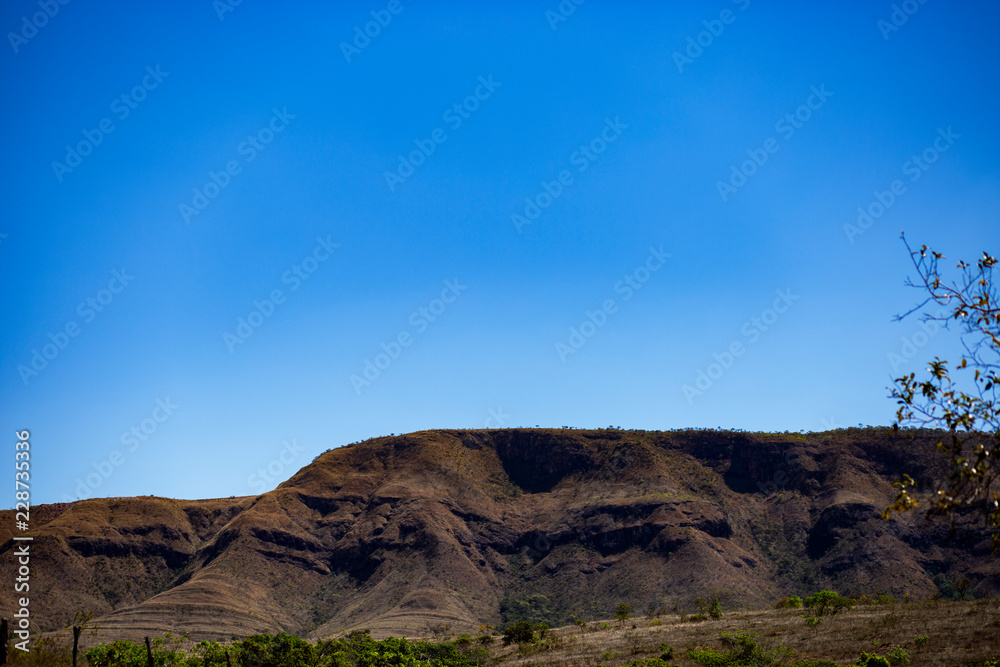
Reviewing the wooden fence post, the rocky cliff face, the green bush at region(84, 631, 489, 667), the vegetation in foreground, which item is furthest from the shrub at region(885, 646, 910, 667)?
the rocky cliff face

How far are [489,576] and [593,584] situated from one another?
50.7 ft

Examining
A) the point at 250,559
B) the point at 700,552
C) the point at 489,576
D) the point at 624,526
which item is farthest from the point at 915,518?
the point at 250,559

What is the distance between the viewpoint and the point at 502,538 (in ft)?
344

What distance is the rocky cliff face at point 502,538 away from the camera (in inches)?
3179

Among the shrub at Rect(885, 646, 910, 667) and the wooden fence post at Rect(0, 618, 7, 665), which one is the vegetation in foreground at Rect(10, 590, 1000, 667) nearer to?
the shrub at Rect(885, 646, 910, 667)

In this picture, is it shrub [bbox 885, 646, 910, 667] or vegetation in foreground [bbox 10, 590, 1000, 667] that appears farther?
shrub [bbox 885, 646, 910, 667]

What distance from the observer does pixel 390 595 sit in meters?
84.8

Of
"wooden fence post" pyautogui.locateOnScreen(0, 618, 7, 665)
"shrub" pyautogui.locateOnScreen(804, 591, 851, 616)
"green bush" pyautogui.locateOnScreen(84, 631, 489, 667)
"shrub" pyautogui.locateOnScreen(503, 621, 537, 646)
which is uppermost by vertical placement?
"wooden fence post" pyautogui.locateOnScreen(0, 618, 7, 665)

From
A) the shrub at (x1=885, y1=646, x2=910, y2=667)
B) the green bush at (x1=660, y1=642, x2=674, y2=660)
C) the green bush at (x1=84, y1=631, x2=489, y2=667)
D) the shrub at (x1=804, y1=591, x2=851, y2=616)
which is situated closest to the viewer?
the green bush at (x1=84, y1=631, x2=489, y2=667)

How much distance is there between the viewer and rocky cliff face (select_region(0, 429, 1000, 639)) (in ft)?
265

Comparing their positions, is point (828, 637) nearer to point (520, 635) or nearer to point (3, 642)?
point (520, 635)

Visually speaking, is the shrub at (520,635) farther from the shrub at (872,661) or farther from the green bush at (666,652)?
the shrub at (872,661)

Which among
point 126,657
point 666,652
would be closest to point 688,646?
point 666,652

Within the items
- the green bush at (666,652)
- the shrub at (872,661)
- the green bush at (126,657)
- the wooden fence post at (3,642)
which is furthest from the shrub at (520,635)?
the wooden fence post at (3,642)
